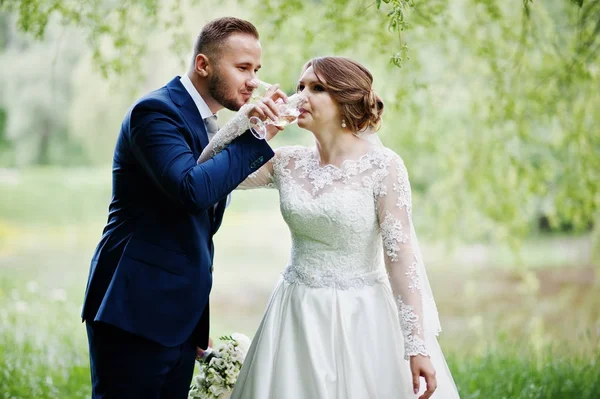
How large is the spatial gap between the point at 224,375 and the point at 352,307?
30.0 inches

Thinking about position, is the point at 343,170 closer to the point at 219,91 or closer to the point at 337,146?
the point at 337,146

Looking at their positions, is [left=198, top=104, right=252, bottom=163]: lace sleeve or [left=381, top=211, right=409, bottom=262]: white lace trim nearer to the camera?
[left=198, top=104, right=252, bottom=163]: lace sleeve

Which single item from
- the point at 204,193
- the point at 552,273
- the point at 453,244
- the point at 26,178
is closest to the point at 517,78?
the point at 453,244

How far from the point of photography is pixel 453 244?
816 centimetres

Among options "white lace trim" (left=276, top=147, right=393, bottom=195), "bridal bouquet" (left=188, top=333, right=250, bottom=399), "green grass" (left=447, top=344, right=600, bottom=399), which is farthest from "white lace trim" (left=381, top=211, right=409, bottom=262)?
"green grass" (left=447, top=344, right=600, bottom=399)

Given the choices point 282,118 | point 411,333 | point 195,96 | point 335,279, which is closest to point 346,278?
point 335,279

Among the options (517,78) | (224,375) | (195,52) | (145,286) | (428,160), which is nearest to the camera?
(145,286)

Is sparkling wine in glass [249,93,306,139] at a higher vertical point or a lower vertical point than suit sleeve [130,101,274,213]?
higher

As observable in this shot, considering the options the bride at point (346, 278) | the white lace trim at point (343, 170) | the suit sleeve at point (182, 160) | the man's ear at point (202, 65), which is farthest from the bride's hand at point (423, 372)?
the man's ear at point (202, 65)

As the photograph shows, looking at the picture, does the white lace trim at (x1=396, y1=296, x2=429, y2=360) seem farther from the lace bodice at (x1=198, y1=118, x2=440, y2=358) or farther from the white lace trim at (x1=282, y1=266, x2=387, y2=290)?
the white lace trim at (x1=282, y1=266, x2=387, y2=290)

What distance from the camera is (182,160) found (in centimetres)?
256

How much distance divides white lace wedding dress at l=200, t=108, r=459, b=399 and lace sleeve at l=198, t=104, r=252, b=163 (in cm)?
48

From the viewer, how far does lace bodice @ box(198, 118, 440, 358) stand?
2.88 metres

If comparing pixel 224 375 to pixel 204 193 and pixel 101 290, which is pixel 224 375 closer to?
pixel 101 290
